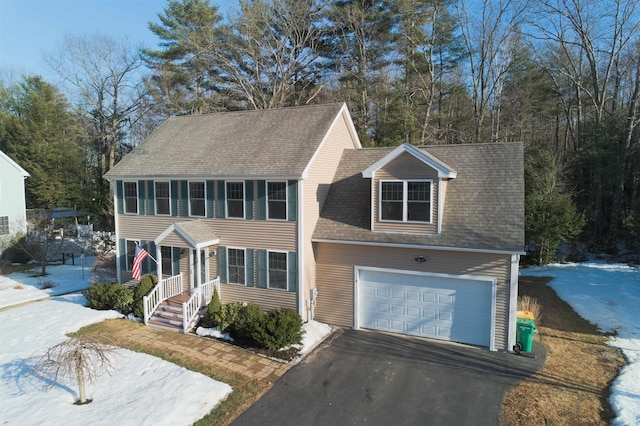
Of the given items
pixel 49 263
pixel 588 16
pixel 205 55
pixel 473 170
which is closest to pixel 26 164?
pixel 49 263

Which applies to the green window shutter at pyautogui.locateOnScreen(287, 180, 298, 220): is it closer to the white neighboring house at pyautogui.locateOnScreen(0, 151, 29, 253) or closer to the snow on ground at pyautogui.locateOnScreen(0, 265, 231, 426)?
the snow on ground at pyautogui.locateOnScreen(0, 265, 231, 426)

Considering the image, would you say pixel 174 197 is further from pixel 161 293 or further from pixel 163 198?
pixel 161 293

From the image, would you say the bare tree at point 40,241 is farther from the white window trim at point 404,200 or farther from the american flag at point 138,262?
the white window trim at point 404,200

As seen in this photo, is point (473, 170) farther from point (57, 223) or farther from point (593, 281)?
point (57, 223)

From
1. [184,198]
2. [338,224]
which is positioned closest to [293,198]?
[338,224]

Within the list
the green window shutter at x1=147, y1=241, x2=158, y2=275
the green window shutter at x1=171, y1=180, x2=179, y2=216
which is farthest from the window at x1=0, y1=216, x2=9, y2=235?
the green window shutter at x1=171, y1=180, x2=179, y2=216

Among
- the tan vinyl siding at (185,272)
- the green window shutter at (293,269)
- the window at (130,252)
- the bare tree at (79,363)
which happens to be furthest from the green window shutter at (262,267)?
the window at (130,252)
